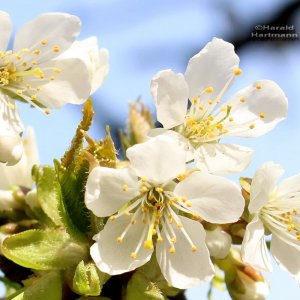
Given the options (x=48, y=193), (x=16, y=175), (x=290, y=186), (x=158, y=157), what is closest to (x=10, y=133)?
(x=48, y=193)

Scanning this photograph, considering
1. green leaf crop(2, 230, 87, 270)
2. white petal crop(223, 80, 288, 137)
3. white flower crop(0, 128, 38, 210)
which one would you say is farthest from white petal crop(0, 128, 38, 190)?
white petal crop(223, 80, 288, 137)

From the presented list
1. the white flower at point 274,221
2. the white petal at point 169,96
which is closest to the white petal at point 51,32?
the white petal at point 169,96

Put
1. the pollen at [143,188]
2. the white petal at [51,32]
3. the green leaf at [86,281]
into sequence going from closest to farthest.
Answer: the green leaf at [86,281], the pollen at [143,188], the white petal at [51,32]

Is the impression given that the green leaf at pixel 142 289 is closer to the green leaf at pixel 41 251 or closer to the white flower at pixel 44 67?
the green leaf at pixel 41 251

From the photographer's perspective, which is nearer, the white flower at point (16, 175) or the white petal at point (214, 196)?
the white petal at point (214, 196)

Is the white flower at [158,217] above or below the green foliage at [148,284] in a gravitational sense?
above

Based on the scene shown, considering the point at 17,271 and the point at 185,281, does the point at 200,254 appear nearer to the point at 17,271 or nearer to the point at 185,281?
the point at 185,281

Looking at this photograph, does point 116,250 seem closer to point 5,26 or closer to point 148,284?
point 148,284

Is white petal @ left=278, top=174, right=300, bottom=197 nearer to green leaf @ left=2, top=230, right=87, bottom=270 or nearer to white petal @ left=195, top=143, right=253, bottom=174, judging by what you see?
white petal @ left=195, top=143, right=253, bottom=174
